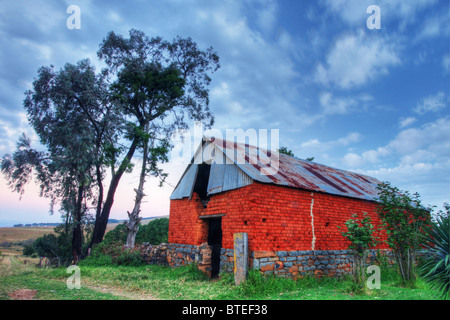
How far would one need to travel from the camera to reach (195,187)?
484 inches

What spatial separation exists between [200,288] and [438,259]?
6313 mm

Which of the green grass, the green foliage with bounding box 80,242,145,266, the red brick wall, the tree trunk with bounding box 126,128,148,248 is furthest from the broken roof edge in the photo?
the tree trunk with bounding box 126,128,148,248

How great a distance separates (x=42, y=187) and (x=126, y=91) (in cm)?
873

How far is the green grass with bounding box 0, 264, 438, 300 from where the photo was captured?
6941 millimetres

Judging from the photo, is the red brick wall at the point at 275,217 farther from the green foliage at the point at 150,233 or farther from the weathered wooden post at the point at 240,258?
the green foliage at the point at 150,233

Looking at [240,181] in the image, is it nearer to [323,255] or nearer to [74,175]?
[323,255]

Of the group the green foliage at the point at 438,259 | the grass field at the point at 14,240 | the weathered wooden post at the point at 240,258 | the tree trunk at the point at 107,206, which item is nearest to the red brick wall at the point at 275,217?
the weathered wooden post at the point at 240,258

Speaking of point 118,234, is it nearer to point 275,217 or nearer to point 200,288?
point 200,288

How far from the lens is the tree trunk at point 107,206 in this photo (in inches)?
693

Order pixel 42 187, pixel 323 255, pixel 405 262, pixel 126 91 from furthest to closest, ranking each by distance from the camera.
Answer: pixel 126 91 → pixel 42 187 → pixel 323 255 → pixel 405 262

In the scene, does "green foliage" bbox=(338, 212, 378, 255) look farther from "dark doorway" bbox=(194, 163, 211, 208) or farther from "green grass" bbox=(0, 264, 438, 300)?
"dark doorway" bbox=(194, 163, 211, 208)

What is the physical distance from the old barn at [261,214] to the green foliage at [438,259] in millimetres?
4075

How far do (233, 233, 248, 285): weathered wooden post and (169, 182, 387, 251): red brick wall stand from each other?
32 centimetres
